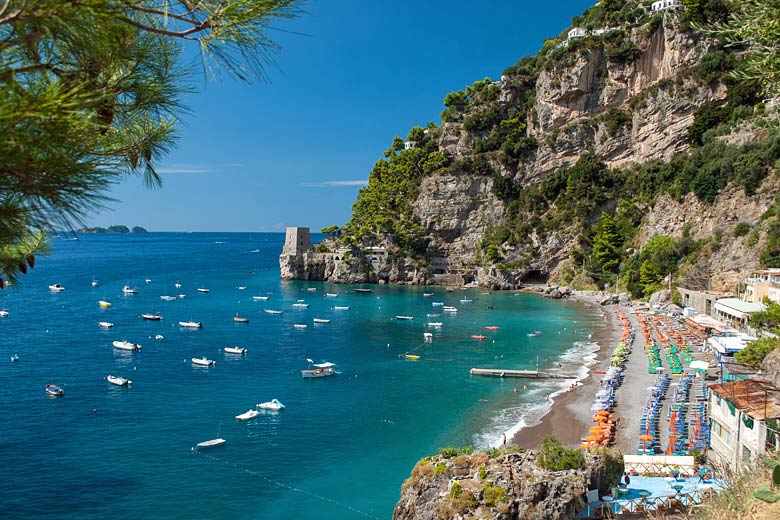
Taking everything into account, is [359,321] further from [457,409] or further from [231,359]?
[457,409]

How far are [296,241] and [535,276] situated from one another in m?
33.7

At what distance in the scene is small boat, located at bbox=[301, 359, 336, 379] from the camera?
30.9 m

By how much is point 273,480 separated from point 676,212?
164ft

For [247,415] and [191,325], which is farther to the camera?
[191,325]

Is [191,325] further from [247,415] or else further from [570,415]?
[570,415]

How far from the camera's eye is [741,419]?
48.4 ft

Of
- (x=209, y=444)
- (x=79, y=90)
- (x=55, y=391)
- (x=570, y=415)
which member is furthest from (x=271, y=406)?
(x=79, y=90)

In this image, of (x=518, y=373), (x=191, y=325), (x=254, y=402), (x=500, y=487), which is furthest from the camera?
(x=191, y=325)

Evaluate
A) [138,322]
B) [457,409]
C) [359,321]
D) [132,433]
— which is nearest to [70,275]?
[138,322]

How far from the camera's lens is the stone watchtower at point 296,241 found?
77062 mm

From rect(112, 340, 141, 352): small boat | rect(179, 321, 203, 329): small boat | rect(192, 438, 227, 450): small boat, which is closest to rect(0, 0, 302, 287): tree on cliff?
rect(192, 438, 227, 450): small boat

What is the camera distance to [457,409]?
25938 mm

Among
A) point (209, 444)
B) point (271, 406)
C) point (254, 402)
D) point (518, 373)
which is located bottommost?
point (209, 444)

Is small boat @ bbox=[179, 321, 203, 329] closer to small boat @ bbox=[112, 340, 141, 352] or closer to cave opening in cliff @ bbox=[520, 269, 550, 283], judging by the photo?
small boat @ bbox=[112, 340, 141, 352]
